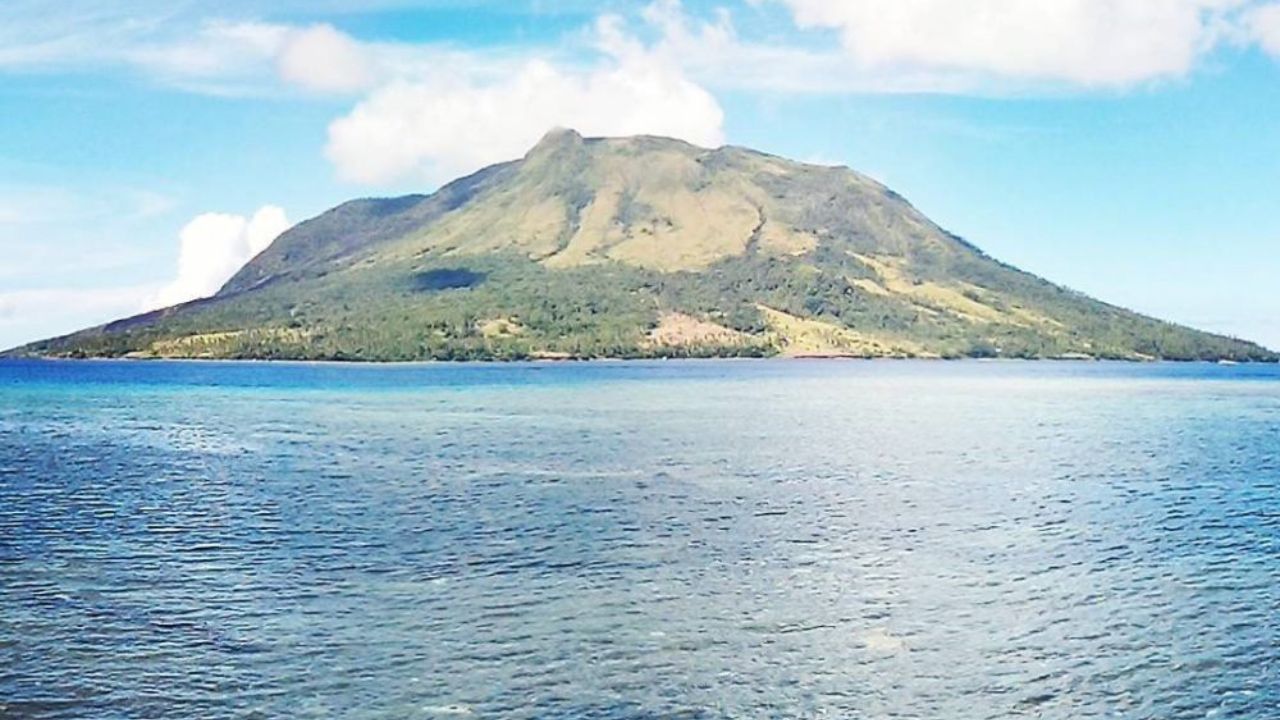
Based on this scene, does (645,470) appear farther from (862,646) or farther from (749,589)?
(862,646)

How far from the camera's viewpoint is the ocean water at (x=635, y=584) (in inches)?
1410

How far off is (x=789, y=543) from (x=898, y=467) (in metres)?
37.7

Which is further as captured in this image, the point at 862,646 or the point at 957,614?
the point at 957,614

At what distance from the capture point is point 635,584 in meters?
49.6

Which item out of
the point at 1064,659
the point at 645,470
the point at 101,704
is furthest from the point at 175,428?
the point at 1064,659

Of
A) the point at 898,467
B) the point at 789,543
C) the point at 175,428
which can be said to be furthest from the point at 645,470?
the point at 175,428

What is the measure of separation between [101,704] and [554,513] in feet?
117

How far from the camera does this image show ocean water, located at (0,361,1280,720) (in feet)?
117

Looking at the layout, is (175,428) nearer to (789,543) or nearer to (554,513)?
(554,513)

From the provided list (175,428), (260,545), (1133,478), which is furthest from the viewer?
(175,428)

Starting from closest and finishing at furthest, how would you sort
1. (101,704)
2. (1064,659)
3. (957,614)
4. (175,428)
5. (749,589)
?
(101,704) < (1064,659) < (957,614) < (749,589) < (175,428)

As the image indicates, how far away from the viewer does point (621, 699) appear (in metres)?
34.8

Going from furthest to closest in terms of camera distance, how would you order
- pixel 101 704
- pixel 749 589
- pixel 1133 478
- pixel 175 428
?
pixel 175 428
pixel 1133 478
pixel 749 589
pixel 101 704

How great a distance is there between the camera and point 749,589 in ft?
162
